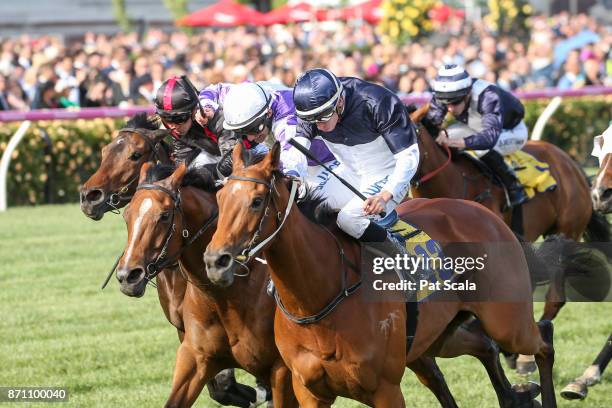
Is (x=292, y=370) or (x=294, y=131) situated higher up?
(x=294, y=131)

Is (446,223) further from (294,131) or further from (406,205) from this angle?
(294,131)

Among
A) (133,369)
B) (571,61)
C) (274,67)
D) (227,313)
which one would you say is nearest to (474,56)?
(571,61)

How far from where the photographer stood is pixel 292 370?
5203 millimetres

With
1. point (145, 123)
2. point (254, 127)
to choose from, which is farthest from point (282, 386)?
point (145, 123)

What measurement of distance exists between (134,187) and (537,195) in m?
3.78

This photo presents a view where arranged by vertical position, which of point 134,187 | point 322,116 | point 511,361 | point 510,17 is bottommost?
point 510,17

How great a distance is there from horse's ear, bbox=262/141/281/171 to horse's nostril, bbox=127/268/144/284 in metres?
0.84

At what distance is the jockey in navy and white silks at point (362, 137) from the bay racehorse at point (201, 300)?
62 centimetres

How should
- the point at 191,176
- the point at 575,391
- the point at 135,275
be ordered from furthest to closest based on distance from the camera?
the point at 575,391
the point at 191,176
the point at 135,275

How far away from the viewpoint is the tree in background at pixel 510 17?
96.6ft

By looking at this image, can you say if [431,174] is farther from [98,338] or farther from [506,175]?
[98,338]

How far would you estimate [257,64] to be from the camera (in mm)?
17078

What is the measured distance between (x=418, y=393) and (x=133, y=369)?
1890 millimetres

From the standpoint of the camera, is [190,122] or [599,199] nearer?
[599,199]
